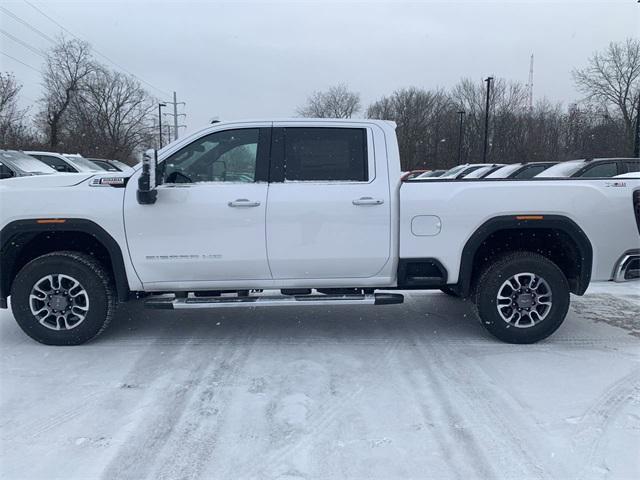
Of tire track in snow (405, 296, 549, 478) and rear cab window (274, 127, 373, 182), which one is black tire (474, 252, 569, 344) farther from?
rear cab window (274, 127, 373, 182)

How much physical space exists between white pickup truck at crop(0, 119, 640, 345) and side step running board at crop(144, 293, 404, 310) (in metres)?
0.02

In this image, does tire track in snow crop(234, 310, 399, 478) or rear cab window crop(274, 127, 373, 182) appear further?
rear cab window crop(274, 127, 373, 182)

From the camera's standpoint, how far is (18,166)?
13.6 m

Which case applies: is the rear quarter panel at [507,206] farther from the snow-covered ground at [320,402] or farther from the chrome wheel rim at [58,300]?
the chrome wheel rim at [58,300]

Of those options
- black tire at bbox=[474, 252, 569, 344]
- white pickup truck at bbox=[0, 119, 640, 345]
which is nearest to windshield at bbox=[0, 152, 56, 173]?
white pickup truck at bbox=[0, 119, 640, 345]

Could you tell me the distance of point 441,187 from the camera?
15.4 ft

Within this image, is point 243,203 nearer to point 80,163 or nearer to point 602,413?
point 602,413

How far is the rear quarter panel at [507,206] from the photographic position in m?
4.67

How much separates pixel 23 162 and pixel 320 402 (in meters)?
13.6

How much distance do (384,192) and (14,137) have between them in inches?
1390

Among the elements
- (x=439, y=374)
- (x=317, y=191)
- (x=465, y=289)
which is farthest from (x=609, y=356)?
(x=317, y=191)

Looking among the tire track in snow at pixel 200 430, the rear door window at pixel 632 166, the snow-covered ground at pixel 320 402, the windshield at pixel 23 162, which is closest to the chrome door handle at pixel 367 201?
the snow-covered ground at pixel 320 402

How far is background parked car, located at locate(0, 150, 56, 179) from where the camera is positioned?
1341 cm

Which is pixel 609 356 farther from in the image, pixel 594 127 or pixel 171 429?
pixel 594 127
